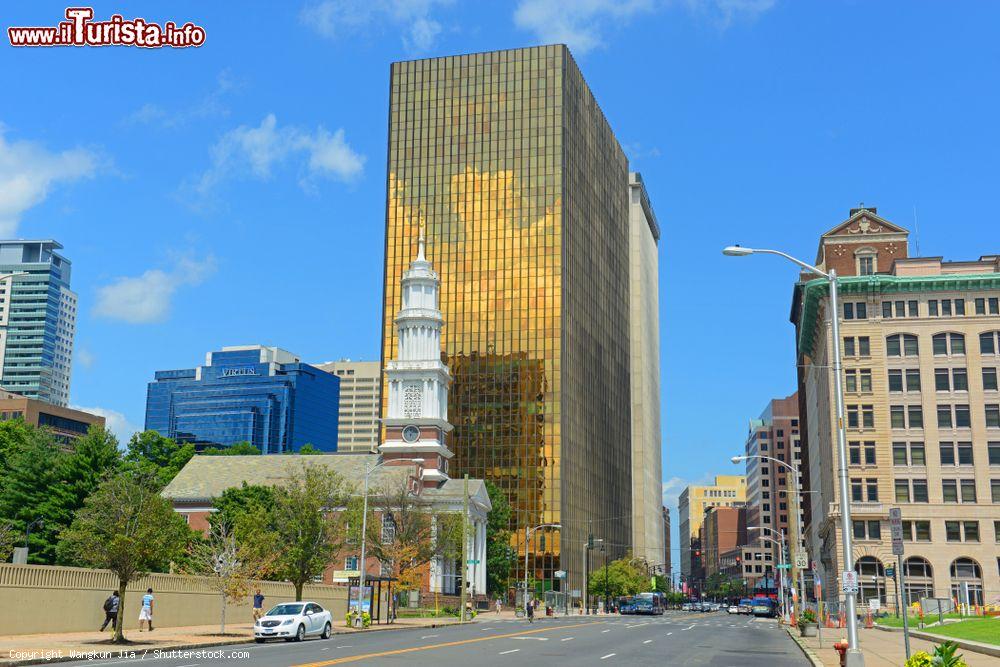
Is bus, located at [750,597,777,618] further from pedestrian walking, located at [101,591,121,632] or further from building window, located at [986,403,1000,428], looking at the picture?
pedestrian walking, located at [101,591,121,632]

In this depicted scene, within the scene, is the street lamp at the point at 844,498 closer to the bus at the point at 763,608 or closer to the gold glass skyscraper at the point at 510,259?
the bus at the point at 763,608

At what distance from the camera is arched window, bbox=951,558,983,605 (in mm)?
Result: 89125

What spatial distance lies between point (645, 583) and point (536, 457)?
4061 cm

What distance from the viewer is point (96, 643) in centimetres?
3459

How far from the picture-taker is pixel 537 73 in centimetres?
14700

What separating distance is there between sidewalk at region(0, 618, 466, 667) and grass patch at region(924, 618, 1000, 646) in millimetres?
27024

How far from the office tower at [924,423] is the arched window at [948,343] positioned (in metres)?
0.09

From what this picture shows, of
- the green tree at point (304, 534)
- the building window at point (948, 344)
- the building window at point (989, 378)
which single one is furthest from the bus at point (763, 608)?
the green tree at point (304, 534)

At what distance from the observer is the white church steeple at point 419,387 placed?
348ft

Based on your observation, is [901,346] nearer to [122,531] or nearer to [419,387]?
[419,387]

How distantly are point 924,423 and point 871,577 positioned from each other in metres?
15.0

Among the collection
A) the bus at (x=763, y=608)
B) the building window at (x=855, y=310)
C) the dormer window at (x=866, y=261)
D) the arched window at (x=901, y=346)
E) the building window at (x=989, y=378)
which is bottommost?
the bus at (x=763, y=608)

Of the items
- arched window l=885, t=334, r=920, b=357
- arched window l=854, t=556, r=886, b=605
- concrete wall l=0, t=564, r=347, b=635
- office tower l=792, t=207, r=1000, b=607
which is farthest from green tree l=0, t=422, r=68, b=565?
arched window l=885, t=334, r=920, b=357

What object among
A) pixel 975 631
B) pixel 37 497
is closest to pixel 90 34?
pixel 975 631
